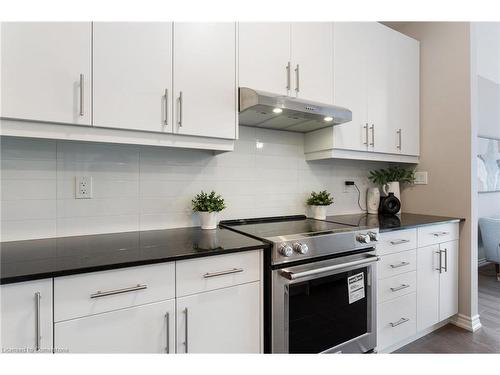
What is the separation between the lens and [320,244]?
1.47 meters

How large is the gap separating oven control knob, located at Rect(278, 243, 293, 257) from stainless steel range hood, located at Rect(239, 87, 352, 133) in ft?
2.55

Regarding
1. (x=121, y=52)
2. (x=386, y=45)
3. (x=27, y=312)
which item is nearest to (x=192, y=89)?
(x=121, y=52)

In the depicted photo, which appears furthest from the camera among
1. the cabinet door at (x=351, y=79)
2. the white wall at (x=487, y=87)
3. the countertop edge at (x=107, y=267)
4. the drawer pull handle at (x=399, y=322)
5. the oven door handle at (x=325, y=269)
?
the white wall at (x=487, y=87)

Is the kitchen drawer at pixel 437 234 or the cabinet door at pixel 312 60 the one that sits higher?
the cabinet door at pixel 312 60

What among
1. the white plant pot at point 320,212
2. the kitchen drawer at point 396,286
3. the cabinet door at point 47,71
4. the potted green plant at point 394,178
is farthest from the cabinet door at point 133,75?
the potted green plant at point 394,178

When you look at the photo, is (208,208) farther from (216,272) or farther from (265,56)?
(265,56)

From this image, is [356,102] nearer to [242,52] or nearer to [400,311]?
[242,52]

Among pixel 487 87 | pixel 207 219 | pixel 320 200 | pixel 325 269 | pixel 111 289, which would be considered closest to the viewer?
pixel 111 289

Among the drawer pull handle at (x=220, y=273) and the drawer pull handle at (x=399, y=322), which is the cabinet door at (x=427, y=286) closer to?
the drawer pull handle at (x=399, y=322)

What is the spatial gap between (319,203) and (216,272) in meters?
Result: 1.20

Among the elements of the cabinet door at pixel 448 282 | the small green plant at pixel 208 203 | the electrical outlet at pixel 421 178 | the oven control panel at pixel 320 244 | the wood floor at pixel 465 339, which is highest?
the electrical outlet at pixel 421 178

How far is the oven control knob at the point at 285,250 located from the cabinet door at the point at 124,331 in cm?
56

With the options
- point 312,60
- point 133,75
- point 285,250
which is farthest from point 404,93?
point 133,75

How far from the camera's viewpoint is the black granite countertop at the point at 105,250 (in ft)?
3.17
